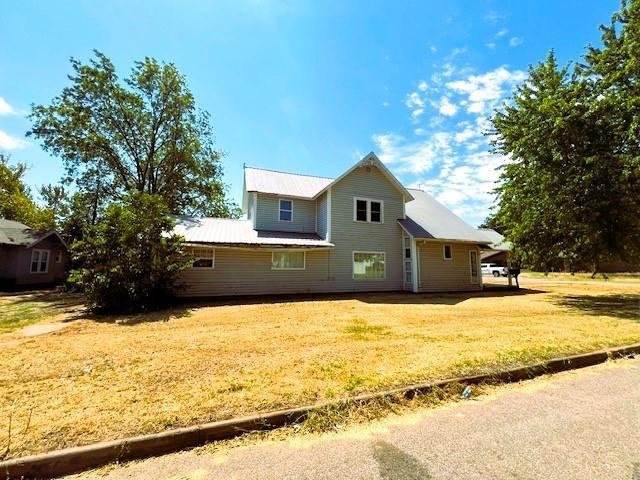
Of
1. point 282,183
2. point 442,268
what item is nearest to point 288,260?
point 282,183

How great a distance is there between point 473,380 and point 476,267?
16.8 meters

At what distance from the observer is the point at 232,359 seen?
522 cm

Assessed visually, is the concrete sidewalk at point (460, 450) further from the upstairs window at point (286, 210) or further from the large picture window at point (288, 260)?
the upstairs window at point (286, 210)

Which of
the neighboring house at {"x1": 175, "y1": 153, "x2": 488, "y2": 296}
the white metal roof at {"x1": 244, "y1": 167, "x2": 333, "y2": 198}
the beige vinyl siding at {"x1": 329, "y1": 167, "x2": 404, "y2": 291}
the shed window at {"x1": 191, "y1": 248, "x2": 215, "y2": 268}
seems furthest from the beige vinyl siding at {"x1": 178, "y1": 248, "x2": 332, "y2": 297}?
the white metal roof at {"x1": 244, "y1": 167, "x2": 333, "y2": 198}

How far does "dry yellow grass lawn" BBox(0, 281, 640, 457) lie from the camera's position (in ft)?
11.0

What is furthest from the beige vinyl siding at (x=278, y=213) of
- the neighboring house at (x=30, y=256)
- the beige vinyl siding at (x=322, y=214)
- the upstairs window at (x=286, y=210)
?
the neighboring house at (x=30, y=256)

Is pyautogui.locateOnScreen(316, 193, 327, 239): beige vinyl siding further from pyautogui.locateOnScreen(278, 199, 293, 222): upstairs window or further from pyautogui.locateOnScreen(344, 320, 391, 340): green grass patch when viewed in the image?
pyautogui.locateOnScreen(344, 320, 391, 340): green grass patch

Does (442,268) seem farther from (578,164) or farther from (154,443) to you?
(154,443)

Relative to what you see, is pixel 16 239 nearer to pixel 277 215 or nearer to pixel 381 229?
pixel 277 215

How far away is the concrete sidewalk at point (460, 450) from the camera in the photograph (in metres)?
2.55

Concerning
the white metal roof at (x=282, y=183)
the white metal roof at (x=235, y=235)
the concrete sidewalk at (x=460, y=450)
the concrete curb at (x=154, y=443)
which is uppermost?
the white metal roof at (x=282, y=183)

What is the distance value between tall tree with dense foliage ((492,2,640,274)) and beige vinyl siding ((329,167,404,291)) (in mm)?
6072

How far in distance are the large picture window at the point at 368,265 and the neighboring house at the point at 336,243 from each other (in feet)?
0.19

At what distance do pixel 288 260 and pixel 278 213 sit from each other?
3112mm
